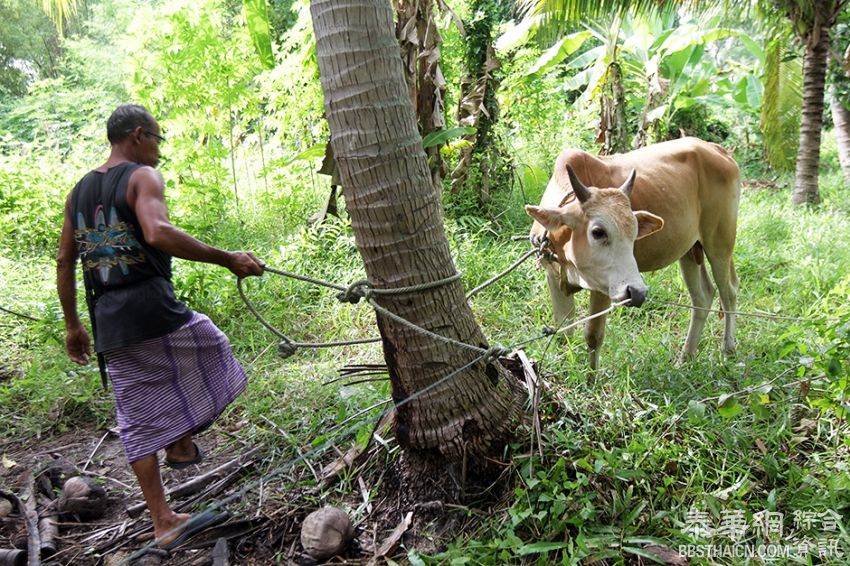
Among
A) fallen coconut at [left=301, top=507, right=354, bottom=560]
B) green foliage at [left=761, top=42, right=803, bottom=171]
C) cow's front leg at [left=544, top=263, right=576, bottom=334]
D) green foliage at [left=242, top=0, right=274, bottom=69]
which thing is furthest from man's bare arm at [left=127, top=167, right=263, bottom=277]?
green foliage at [left=761, top=42, right=803, bottom=171]

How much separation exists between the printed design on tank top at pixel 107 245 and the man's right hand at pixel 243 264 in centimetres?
42

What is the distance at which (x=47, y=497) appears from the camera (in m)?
3.16

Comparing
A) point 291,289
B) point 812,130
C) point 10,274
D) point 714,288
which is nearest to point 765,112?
point 812,130

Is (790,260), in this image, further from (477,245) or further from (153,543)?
(153,543)

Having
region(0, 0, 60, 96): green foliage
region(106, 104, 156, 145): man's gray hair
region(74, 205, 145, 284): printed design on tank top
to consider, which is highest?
region(0, 0, 60, 96): green foliage

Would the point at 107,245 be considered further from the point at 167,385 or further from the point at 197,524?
the point at 197,524

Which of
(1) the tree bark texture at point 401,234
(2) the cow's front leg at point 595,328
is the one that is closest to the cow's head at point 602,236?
(2) the cow's front leg at point 595,328

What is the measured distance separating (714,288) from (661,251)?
4.13ft

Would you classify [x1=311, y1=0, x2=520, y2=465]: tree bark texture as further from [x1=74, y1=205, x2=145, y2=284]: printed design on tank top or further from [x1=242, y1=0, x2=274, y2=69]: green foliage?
[x1=242, y1=0, x2=274, y2=69]: green foliage

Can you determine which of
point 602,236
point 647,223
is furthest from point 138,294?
point 647,223

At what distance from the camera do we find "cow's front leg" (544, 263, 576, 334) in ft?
12.5

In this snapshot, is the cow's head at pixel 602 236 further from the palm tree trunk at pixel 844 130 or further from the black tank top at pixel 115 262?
the palm tree trunk at pixel 844 130

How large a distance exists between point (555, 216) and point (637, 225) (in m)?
0.45

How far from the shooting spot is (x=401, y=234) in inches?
95.3
